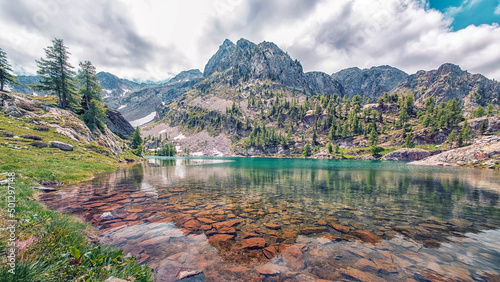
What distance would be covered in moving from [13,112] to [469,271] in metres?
76.7

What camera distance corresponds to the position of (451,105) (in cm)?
14712

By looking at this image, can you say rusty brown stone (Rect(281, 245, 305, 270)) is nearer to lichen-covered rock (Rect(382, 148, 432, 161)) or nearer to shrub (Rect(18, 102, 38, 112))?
shrub (Rect(18, 102, 38, 112))

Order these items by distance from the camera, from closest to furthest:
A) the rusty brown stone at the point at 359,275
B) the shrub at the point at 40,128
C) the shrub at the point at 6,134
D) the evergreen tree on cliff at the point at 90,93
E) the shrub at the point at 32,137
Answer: the rusty brown stone at the point at 359,275 → the shrub at the point at 6,134 → the shrub at the point at 32,137 → the shrub at the point at 40,128 → the evergreen tree on cliff at the point at 90,93

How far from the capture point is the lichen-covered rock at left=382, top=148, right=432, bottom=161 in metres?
127

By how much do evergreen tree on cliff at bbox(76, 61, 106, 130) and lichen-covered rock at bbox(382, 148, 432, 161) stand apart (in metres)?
172

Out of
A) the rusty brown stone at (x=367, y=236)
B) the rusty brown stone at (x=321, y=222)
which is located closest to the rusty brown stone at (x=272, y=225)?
the rusty brown stone at (x=321, y=222)

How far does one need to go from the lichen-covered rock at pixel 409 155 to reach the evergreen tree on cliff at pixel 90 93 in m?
172

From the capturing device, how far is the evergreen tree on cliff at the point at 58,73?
57531mm

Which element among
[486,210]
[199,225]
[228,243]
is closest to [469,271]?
[228,243]

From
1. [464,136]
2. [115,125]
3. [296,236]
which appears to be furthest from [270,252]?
[115,125]

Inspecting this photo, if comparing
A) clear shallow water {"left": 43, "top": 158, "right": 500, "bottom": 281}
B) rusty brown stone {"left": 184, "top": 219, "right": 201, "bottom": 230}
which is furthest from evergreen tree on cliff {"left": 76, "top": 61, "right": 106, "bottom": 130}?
rusty brown stone {"left": 184, "top": 219, "right": 201, "bottom": 230}

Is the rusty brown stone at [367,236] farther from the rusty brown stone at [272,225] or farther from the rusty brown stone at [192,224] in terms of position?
the rusty brown stone at [192,224]

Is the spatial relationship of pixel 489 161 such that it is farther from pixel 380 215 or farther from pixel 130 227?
pixel 130 227

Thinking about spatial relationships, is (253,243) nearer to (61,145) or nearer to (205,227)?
(205,227)
